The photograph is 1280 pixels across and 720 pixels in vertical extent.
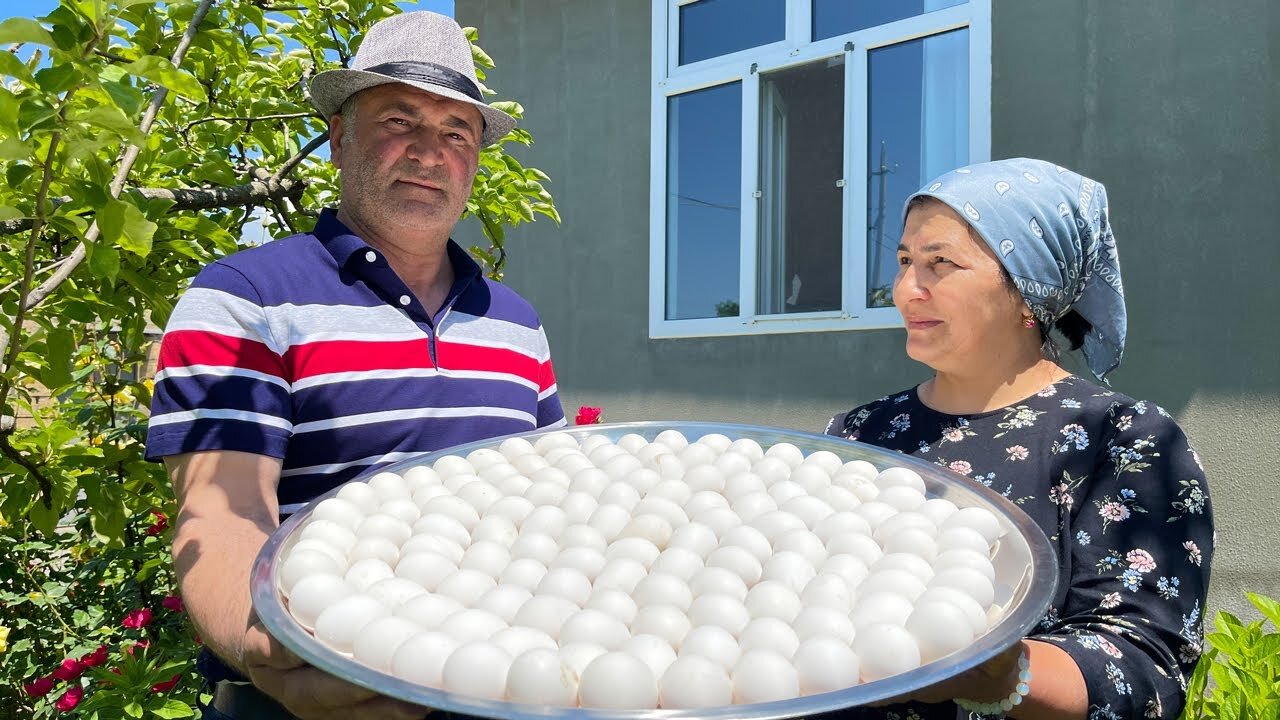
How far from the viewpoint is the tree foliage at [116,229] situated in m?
1.29

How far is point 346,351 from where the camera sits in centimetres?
159

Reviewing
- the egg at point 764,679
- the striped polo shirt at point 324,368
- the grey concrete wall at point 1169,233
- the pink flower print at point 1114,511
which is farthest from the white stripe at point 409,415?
the grey concrete wall at point 1169,233

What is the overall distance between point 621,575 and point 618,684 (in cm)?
24

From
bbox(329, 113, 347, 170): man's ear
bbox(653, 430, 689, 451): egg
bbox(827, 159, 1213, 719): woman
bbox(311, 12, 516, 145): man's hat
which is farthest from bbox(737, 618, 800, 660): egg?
bbox(329, 113, 347, 170): man's ear

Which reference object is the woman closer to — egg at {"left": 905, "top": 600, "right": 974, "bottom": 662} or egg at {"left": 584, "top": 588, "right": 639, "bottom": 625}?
egg at {"left": 905, "top": 600, "right": 974, "bottom": 662}

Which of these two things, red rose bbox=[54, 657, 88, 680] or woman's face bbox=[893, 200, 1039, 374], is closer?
woman's face bbox=[893, 200, 1039, 374]

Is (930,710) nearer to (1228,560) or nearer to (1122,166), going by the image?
(1228,560)

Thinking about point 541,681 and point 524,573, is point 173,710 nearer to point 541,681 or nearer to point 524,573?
point 524,573

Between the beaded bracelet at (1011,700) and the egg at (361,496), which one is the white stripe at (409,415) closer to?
the egg at (361,496)

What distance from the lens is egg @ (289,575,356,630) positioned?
93 cm

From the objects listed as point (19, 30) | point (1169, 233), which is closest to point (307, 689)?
point (19, 30)

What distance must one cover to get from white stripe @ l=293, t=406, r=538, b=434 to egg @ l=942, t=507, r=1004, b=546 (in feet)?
3.00

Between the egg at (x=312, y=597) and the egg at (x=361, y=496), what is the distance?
0.28m

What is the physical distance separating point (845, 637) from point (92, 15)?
4.14 feet
